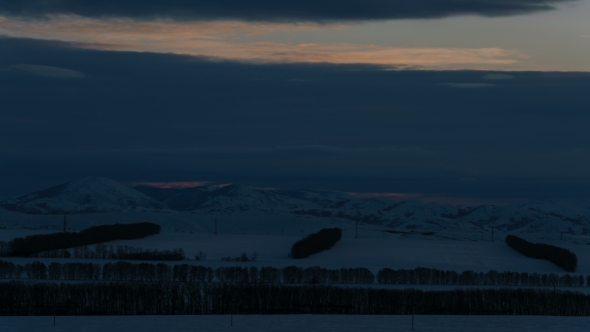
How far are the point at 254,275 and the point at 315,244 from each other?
107 feet

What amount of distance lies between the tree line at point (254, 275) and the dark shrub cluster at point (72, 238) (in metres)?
16.1

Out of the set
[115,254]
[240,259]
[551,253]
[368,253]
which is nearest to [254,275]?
[240,259]

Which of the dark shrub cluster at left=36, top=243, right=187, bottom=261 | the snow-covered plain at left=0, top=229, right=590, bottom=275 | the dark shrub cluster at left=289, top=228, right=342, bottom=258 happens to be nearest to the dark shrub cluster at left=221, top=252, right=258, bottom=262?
the snow-covered plain at left=0, top=229, right=590, bottom=275

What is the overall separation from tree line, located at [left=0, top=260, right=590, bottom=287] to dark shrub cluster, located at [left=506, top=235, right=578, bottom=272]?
41.6 feet

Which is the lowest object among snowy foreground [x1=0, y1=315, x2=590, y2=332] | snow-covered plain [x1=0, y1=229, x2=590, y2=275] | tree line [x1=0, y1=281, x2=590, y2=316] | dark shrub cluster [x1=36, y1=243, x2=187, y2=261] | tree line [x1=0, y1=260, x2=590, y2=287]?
snow-covered plain [x1=0, y1=229, x2=590, y2=275]

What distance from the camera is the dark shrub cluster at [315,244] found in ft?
312

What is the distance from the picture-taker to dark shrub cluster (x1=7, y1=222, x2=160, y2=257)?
9012 cm

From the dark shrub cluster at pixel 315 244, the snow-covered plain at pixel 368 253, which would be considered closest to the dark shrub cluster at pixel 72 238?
the snow-covered plain at pixel 368 253

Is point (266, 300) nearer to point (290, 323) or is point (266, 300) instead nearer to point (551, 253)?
point (290, 323)

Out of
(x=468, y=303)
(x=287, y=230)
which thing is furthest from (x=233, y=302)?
(x=287, y=230)

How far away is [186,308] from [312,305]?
841 centimetres

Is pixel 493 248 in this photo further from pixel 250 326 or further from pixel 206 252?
pixel 250 326

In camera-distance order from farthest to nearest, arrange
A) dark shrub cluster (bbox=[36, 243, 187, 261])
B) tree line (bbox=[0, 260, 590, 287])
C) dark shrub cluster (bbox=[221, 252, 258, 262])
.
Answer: dark shrub cluster (bbox=[221, 252, 258, 262]) → dark shrub cluster (bbox=[36, 243, 187, 261]) → tree line (bbox=[0, 260, 590, 287])

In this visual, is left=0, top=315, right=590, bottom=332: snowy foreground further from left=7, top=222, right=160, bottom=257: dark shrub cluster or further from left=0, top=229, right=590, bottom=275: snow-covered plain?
left=7, top=222, right=160, bottom=257: dark shrub cluster
